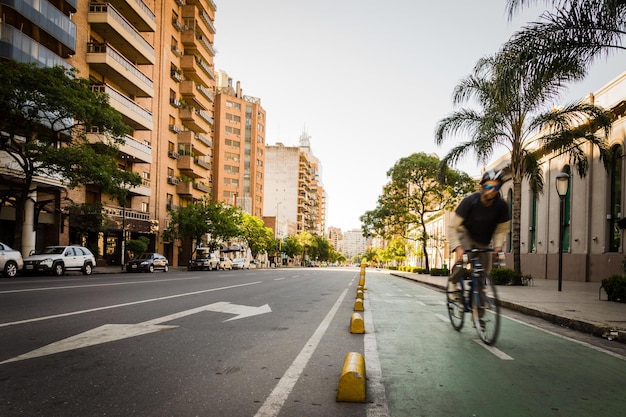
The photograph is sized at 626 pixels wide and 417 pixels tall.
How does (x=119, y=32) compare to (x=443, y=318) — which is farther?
(x=119, y=32)

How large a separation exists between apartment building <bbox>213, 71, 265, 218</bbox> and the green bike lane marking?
8086cm

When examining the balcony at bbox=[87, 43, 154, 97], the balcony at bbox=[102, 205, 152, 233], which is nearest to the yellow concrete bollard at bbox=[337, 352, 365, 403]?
the balcony at bbox=[102, 205, 152, 233]

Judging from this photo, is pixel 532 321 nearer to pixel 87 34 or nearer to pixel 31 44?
pixel 31 44

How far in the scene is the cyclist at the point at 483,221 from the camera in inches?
251

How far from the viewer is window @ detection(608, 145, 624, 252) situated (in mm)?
24734

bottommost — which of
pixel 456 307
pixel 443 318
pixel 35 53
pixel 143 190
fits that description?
pixel 443 318

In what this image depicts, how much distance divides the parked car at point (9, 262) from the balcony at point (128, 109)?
1727cm

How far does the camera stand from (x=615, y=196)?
2517 centimetres

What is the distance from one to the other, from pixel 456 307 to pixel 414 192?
125 ft

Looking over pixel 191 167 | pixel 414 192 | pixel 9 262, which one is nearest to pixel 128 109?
pixel 191 167

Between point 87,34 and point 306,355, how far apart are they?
3865 centimetres

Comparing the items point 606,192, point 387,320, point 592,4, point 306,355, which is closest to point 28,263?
point 387,320

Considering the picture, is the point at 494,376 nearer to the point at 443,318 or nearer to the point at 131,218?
the point at 443,318

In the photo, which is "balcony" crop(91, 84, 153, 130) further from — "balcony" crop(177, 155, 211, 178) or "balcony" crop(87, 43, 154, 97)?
"balcony" crop(177, 155, 211, 178)
